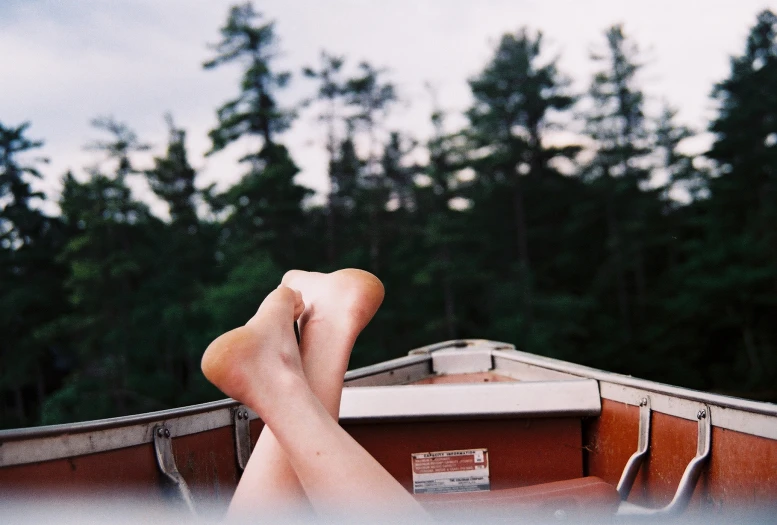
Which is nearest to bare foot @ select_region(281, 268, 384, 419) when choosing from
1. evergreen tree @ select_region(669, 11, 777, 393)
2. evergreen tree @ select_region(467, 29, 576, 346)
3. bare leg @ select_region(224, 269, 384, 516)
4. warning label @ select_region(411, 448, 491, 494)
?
bare leg @ select_region(224, 269, 384, 516)

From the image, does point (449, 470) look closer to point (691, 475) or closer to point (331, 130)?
point (691, 475)

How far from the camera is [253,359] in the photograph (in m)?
1.03

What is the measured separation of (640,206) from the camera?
1825 cm

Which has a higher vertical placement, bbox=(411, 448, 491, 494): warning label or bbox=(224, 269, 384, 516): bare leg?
bbox=(224, 269, 384, 516): bare leg

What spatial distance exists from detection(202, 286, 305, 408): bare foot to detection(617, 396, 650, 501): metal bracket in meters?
0.86

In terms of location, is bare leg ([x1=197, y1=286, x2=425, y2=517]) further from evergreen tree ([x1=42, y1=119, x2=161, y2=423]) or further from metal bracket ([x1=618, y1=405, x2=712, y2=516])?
evergreen tree ([x1=42, y1=119, x2=161, y2=423])

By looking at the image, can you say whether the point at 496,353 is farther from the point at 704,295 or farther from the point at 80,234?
the point at 80,234

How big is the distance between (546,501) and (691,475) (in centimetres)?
29

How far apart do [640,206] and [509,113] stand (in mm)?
4755

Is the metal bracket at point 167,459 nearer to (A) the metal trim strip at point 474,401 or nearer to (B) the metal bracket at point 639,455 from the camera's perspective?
(A) the metal trim strip at point 474,401

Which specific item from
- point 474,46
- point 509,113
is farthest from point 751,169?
point 474,46

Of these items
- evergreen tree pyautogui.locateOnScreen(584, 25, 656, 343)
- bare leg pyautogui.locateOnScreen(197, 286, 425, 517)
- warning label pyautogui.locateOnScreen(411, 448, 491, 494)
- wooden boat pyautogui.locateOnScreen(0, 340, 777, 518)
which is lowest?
warning label pyautogui.locateOnScreen(411, 448, 491, 494)

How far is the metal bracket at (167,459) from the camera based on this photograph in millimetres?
1203

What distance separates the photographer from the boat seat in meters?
1.24
